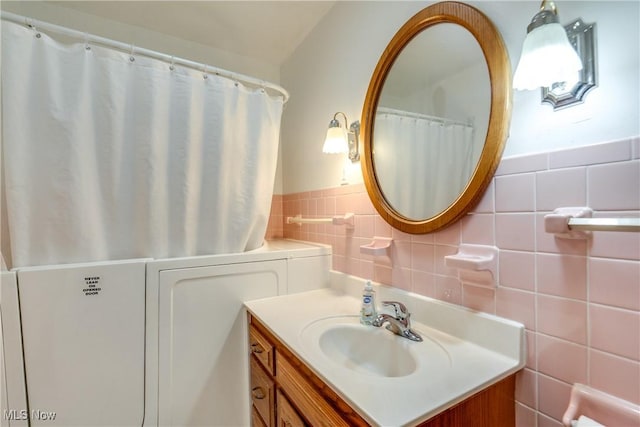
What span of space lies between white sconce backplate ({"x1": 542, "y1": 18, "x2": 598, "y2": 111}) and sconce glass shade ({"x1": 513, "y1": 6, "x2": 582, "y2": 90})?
19 mm

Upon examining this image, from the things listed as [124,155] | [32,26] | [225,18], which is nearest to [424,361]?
[124,155]

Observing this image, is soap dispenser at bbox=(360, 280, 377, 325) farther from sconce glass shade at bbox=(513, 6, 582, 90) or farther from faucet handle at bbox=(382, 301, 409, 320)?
sconce glass shade at bbox=(513, 6, 582, 90)

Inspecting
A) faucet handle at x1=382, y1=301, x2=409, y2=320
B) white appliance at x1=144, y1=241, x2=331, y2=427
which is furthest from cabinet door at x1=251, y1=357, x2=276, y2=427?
faucet handle at x1=382, y1=301, x2=409, y2=320

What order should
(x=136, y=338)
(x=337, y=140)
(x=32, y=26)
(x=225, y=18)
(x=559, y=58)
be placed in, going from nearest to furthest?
(x=559, y=58), (x=32, y=26), (x=136, y=338), (x=337, y=140), (x=225, y=18)

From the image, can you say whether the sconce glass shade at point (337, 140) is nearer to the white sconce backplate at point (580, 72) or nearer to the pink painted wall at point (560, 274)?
the pink painted wall at point (560, 274)

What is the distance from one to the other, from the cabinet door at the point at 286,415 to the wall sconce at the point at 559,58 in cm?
111

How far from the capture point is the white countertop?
607 mm

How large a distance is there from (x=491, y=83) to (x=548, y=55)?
0.69 feet

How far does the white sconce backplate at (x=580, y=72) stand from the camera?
2.09 feet

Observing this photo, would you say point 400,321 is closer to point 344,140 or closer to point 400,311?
point 400,311

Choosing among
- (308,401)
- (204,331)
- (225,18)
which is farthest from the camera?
(225,18)

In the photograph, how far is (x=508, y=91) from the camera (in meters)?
0.79

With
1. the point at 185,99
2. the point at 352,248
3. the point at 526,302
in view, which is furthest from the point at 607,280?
the point at 185,99

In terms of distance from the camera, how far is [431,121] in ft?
3.37
